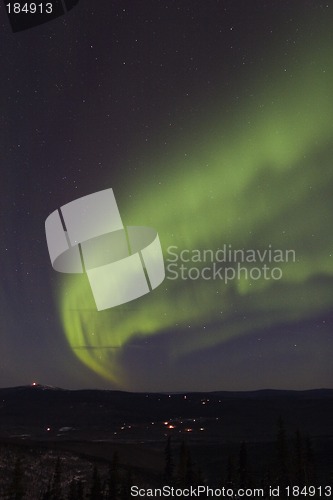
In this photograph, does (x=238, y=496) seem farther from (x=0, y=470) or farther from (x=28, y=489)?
(x=0, y=470)

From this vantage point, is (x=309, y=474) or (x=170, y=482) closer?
(x=309, y=474)

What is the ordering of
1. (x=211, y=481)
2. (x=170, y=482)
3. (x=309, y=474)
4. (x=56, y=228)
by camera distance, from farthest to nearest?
1. (x=211, y=481)
2. (x=170, y=482)
3. (x=309, y=474)
4. (x=56, y=228)

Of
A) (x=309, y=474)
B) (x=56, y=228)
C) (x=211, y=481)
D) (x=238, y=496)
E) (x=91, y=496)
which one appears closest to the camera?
(x=56, y=228)

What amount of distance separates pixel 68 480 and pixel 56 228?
154164 mm

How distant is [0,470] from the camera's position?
179750 mm

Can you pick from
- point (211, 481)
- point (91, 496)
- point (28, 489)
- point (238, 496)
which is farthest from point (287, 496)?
point (28, 489)

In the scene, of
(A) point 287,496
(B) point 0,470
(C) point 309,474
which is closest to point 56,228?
(A) point 287,496

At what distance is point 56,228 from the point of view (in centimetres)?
4138

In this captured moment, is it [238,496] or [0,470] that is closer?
[238,496]

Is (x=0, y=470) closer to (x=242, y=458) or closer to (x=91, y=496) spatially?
(x=91, y=496)

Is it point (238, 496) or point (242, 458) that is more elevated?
point (242, 458)

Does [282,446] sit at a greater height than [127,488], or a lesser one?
greater

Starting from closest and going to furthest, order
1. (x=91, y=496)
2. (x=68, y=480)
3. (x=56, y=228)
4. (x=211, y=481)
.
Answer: (x=56, y=228), (x=91, y=496), (x=68, y=480), (x=211, y=481)

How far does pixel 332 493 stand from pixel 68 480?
85233 mm
